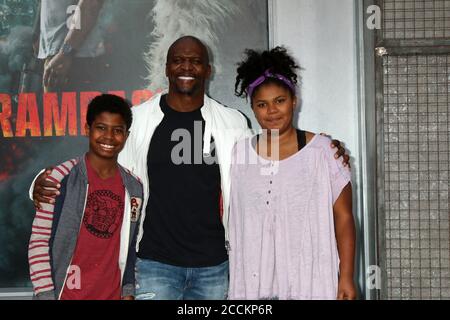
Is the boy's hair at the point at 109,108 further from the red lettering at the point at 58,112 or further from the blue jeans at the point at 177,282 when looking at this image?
the red lettering at the point at 58,112

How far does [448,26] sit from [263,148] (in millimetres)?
1329

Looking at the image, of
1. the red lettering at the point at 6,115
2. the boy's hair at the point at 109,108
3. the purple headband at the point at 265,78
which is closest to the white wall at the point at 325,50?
the purple headband at the point at 265,78

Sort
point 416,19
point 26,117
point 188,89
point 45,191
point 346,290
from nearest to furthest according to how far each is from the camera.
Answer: point 346,290, point 45,191, point 188,89, point 416,19, point 26,117

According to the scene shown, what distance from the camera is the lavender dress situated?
2105mm

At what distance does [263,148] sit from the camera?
7.37ft

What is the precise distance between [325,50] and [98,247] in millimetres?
1642

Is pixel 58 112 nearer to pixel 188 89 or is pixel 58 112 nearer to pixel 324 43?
pixel 188 89

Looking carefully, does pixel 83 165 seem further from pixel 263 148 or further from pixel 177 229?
pixel 263 148

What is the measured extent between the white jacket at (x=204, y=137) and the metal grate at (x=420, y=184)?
0.86 meters

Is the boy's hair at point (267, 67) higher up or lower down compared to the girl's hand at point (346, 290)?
higher up

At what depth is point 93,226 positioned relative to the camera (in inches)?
90.0

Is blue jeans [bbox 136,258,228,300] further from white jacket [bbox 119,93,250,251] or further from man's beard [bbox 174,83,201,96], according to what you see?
man's beard [bbox 174,83,201,96]

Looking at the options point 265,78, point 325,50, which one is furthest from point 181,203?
point 325,50

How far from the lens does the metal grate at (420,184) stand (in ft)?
9.61
